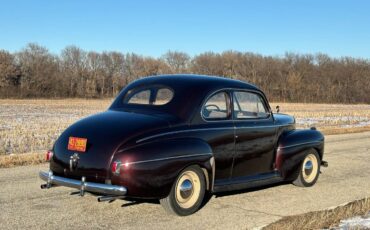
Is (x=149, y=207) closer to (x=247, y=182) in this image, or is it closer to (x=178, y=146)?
(x=178, y=146)

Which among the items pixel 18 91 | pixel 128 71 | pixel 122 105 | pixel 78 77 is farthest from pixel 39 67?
pixel 122 105

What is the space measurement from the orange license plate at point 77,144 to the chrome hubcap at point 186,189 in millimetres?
1226

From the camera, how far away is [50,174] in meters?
5.54

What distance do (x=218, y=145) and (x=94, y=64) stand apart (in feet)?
333

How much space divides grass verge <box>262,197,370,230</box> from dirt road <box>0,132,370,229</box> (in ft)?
0.87

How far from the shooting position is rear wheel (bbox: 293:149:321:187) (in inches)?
296

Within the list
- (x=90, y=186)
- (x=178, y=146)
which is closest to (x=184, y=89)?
(x=178, y=146)

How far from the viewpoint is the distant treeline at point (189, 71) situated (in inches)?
3396

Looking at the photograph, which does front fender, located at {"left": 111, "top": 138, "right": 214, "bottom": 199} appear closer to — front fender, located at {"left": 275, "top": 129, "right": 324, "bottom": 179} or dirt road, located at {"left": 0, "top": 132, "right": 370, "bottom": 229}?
dirt road, located at {"left": 0, "top": 132, "right": 370, "bottom": 229}

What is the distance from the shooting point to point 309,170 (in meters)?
7.70

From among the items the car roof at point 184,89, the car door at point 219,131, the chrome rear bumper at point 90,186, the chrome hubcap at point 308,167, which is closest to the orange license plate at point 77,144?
the chrome rear bumper at point 90,186

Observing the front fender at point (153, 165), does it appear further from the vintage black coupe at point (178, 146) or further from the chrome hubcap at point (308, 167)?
the chrome hubcap at point (308, 167)

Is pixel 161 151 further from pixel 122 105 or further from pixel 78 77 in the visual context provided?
pixel 78 77

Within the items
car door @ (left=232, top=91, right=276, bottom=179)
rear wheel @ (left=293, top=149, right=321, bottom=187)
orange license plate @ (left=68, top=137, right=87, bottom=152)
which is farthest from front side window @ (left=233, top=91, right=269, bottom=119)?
orange license plate @ (left=68, top=137, right=87, bottom=152)
